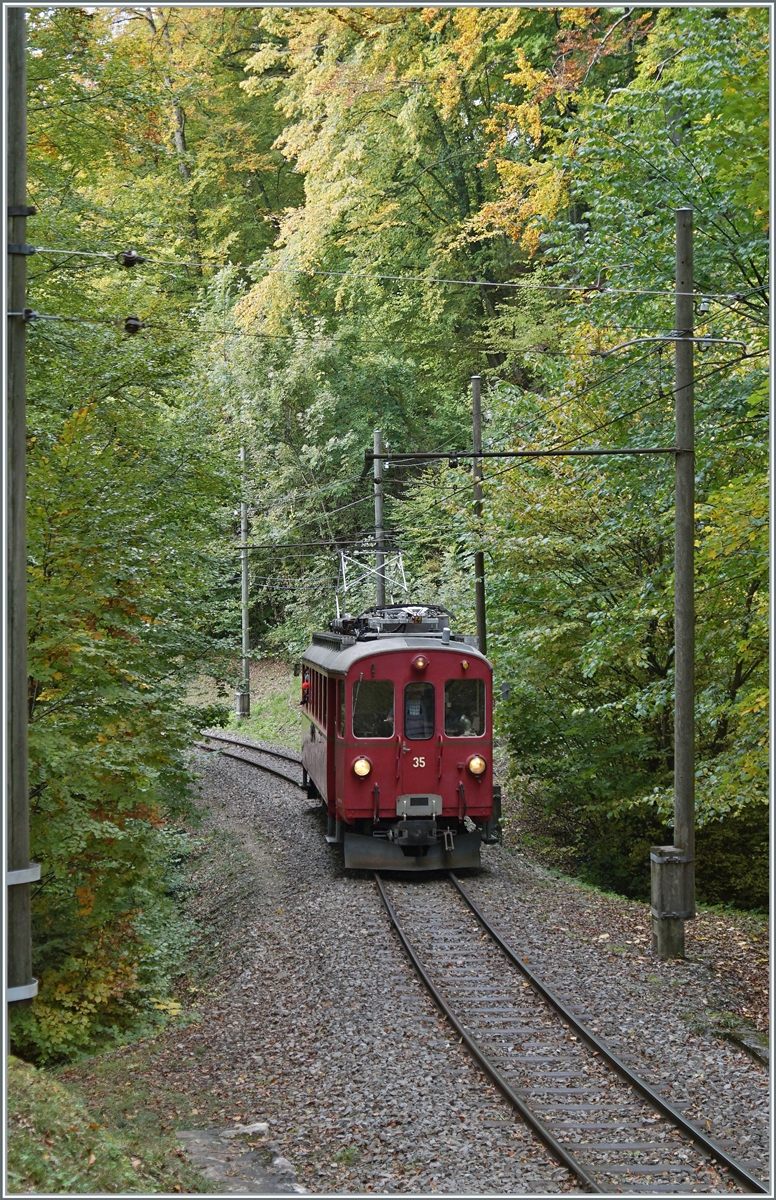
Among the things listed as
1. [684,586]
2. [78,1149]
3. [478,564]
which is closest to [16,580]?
[78,1149]

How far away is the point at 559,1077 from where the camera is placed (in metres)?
7.89

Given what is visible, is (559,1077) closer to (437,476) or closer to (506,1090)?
(506,1090)

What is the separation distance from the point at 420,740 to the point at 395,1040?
5.54 m

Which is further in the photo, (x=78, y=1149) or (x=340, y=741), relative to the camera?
(x=340, y=741)

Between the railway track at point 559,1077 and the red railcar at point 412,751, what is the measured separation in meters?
1.93

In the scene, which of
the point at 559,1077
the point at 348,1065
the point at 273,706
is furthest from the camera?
the point at 273,706

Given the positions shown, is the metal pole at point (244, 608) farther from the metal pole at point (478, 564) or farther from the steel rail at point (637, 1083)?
the steel rail at point (637, 1083)

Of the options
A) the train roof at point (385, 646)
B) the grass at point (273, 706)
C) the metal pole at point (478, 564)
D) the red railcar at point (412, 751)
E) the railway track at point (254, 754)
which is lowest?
the railway track at point (254, 754)

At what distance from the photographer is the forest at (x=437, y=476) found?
10.3m

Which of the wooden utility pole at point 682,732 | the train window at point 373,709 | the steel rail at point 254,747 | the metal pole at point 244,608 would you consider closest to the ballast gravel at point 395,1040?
the wooden utility pole at point 682,732

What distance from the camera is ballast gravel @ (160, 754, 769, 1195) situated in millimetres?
6648

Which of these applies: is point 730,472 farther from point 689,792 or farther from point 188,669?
point 188,669

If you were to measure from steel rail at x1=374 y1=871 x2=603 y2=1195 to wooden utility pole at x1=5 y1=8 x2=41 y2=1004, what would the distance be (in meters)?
3.17

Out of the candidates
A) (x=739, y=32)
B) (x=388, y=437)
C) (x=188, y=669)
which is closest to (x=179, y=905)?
(x=188, y=669)
